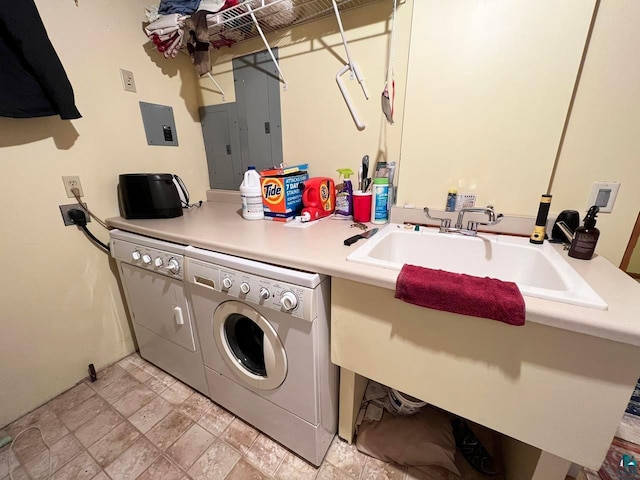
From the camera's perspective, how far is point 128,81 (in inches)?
56.3

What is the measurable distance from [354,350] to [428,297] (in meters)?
0.36

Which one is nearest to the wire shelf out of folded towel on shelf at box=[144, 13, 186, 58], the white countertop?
folded towel on shelf at box=[144, 13, 186, 58]

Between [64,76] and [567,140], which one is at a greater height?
[64,76]

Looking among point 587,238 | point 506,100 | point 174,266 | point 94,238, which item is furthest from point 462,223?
point 94,238

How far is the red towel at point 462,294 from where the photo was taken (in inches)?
22.9

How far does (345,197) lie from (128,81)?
4.64ft

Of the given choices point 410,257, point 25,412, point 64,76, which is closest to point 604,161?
point 410,257

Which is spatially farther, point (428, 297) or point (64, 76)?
point (64, 76)

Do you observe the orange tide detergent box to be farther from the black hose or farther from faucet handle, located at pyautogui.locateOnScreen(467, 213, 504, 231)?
the black hose

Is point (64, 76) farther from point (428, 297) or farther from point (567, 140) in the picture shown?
point (567, 140)

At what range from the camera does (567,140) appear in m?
0.94

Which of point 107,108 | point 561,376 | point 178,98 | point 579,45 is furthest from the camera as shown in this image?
point 178,98

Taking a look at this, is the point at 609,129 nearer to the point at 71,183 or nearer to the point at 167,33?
the point at 167,33

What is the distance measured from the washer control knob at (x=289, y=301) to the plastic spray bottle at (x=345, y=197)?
667 millimetres
